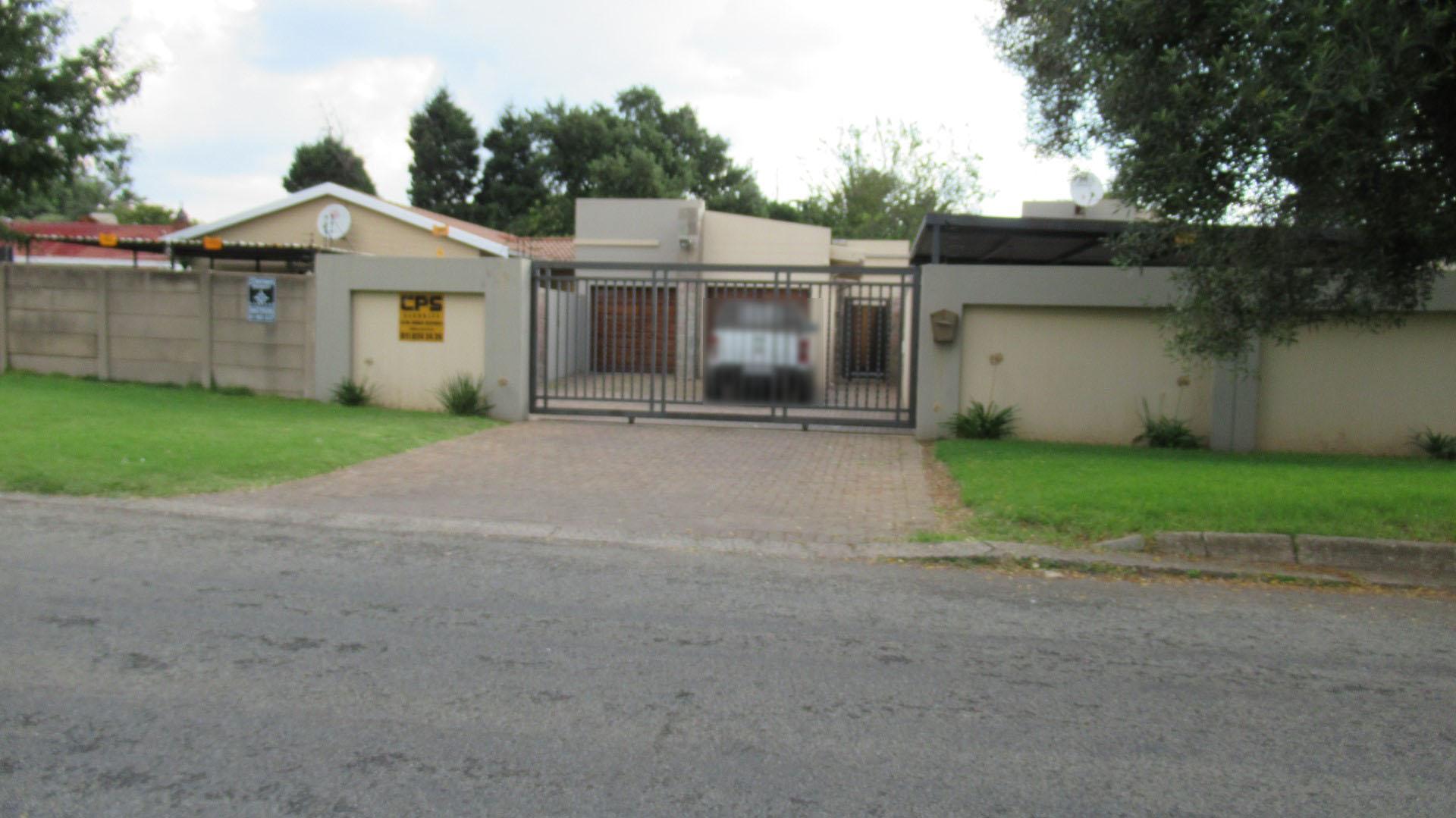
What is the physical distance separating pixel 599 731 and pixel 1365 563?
6.06 m

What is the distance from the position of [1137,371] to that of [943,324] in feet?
8.24

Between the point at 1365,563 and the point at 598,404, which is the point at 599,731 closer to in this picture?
the point at 1365,563

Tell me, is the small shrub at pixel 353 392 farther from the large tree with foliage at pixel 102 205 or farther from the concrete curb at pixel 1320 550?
the large tree with foliage at pixel 102 205

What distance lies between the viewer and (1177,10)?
27.6 feet

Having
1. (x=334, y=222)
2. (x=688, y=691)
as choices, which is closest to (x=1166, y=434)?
(x=688, y=691)

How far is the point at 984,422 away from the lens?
565 inches

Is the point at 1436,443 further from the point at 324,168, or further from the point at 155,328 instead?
the point at 324,168

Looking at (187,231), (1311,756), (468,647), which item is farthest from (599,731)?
(187,231)

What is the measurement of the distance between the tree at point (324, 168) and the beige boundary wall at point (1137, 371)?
42.5m

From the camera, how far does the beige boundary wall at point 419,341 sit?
15.5m

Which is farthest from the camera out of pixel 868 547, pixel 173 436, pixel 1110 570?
pixel 173 436

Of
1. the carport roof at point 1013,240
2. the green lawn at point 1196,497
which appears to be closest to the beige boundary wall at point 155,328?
the carport roof at point 1013,240

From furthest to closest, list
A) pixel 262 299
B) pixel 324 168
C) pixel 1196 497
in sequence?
pixel 324 168 → pixel 262 299 → pixel 1196 497

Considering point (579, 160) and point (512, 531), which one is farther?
point (579, 160)
